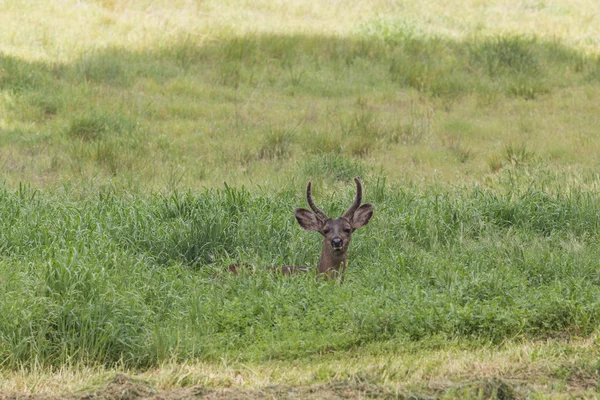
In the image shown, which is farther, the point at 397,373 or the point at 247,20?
the point at 247,20

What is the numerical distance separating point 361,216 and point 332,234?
1.32 ft

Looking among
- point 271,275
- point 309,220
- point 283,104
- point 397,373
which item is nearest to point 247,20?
point 283,104

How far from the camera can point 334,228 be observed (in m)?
7.78

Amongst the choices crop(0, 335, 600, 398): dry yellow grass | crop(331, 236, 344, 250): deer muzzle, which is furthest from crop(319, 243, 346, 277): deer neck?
crop(0, 335, 600, 398): dry yellow grass

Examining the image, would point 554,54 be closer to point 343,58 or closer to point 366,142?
point 343,58

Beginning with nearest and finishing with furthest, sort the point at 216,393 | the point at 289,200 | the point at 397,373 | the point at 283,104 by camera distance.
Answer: the point at 216,393
the point at 397,373
the point at 289,200
the point at 283,104

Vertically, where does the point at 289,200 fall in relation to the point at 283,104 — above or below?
below

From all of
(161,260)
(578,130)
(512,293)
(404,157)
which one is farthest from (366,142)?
(512,293)

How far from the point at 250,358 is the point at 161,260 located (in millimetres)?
2294

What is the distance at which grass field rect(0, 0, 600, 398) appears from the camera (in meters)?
6.12

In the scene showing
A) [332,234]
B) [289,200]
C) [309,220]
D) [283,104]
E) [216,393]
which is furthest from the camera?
[283,104]

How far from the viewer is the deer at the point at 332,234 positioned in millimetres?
7700

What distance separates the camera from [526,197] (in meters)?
9.62

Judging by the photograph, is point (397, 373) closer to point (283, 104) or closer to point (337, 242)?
point (337, 242)
